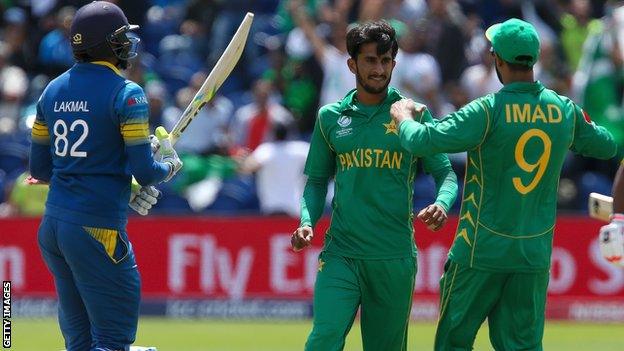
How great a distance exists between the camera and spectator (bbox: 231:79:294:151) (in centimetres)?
1495

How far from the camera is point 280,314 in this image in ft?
45.4

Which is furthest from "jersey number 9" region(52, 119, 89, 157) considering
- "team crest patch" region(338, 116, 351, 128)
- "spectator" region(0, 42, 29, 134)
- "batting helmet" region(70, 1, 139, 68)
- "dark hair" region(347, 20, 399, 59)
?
"spectator" region(0, 42, 29, 134)

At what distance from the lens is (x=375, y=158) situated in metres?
7.04

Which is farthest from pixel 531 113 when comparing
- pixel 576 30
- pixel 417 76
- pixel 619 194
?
pixel 576 30

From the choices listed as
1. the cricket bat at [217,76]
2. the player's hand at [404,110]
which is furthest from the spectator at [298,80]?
the player's hand at [404,110]

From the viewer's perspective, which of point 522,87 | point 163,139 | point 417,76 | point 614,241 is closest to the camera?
point 614,241

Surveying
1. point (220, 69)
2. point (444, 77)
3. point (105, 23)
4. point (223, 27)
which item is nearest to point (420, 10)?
point (444, 77)

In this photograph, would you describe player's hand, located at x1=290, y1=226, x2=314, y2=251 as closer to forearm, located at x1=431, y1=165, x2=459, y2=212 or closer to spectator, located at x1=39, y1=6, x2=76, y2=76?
forearm, located at x1=431, y1=165, x2=459, y2=212

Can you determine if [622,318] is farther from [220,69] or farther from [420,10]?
[220,69]

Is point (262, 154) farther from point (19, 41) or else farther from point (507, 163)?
point (507, 163)

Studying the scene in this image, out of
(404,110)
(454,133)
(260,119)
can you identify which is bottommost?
(454,133)

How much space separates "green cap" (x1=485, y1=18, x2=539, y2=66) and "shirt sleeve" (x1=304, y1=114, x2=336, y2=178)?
103cm

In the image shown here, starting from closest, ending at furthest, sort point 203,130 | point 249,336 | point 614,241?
point 614,241 < point 249,336 < point 203,130

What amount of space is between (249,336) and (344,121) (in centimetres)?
558
